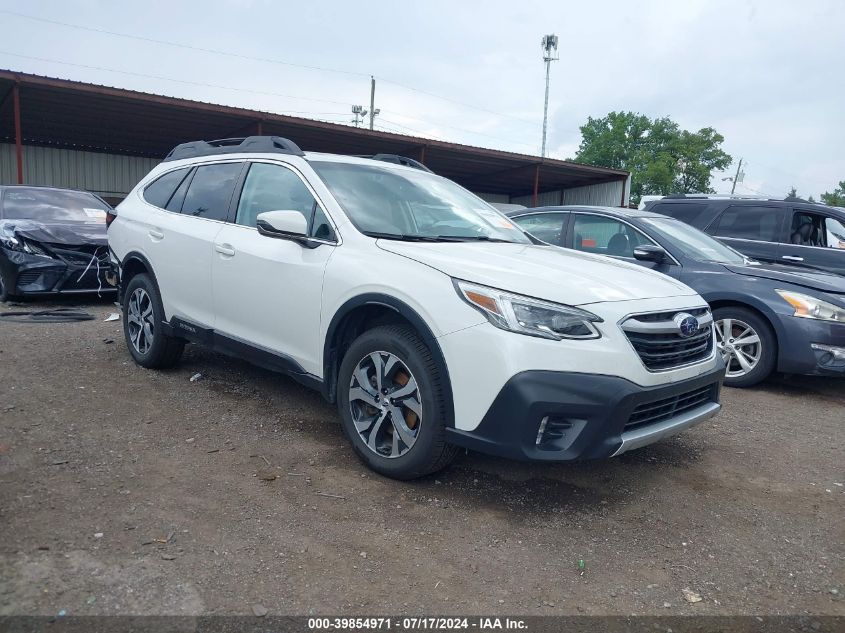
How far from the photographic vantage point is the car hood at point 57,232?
765cm

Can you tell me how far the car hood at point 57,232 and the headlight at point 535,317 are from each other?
6.78m

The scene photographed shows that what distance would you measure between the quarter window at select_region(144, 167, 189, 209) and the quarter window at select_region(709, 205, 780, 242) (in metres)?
6.24

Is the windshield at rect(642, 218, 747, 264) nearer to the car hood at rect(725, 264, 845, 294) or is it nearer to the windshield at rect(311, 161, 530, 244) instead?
the car hood at rect(725, 264, 845, 294)

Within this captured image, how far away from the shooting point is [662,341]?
3.09 meters

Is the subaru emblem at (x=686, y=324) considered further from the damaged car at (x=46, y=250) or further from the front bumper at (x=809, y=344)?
the damaged car at (x=46, y=250)

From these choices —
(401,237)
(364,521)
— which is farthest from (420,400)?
(401,237)

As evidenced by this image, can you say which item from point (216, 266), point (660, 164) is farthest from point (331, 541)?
point (660, 164)

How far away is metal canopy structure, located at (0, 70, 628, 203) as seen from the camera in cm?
1445

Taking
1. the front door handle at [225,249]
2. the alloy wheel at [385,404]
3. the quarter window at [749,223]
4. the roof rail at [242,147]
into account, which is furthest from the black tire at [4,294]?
the quarter window at [749,223]

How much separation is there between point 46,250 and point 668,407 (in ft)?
24.5

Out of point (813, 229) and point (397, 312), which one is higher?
point (813, 229)

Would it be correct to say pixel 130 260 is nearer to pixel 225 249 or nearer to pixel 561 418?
pixel 225 249

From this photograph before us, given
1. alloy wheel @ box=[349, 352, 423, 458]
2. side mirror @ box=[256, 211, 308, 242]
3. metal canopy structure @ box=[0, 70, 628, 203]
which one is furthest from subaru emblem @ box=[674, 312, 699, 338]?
metal canopy structure @ box=[0, 70, 628, 203]

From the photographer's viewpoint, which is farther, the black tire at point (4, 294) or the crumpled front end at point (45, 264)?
the black tire at point (4, 294)
